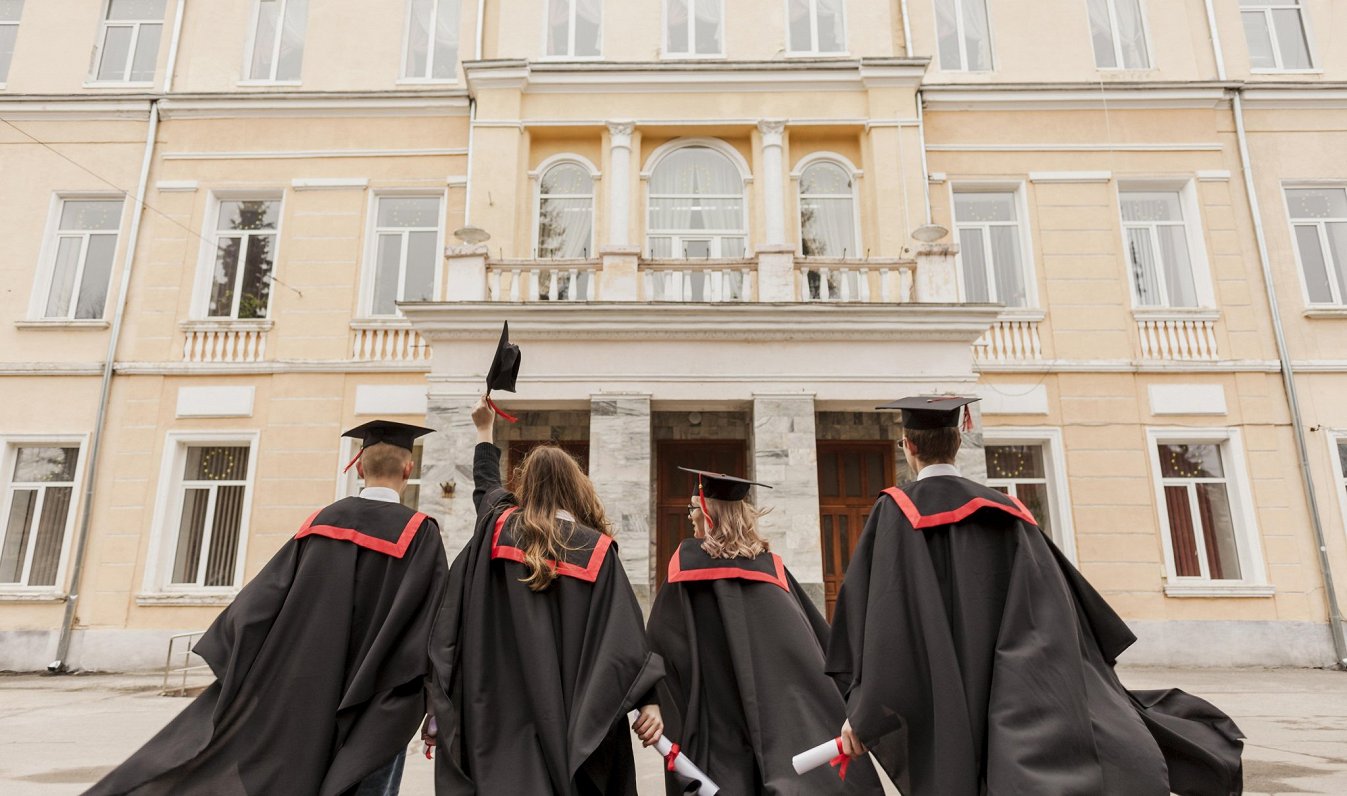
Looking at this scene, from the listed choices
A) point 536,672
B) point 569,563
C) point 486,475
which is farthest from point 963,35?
point 536,672

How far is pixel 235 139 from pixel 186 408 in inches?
195

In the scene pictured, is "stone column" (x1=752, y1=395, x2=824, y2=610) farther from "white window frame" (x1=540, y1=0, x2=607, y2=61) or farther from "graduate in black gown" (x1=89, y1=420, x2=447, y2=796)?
"white window frame" (x1=540, y1=0, x2=607, y2=61)

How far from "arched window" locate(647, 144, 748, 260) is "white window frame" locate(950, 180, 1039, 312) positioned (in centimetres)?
376

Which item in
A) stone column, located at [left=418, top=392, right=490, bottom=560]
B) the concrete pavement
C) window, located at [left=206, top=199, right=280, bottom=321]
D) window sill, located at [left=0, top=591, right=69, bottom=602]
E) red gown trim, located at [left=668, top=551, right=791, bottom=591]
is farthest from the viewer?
window, located at [left=206, top=199, right=280, bottom=321]

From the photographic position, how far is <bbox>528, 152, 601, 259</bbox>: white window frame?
13109mm

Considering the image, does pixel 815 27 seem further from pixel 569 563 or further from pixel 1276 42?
pixel 569 563

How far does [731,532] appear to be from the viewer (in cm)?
407

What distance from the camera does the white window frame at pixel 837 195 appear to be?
13.0m

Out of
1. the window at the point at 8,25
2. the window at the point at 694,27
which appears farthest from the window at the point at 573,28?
the window at the point at 8,25

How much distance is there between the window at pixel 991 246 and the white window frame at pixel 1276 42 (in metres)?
5.33

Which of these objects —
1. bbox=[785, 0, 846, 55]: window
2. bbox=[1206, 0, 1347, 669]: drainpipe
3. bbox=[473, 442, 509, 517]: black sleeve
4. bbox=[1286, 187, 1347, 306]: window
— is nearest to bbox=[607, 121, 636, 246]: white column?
bbox=[785, 0, 846, 55]: window

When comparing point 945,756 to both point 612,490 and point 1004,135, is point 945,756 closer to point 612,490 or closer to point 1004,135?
point 612,490

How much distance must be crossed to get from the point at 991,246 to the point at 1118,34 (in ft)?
16.5

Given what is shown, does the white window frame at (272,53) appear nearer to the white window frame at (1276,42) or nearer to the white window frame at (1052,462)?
the white window frame at (1052,462)
